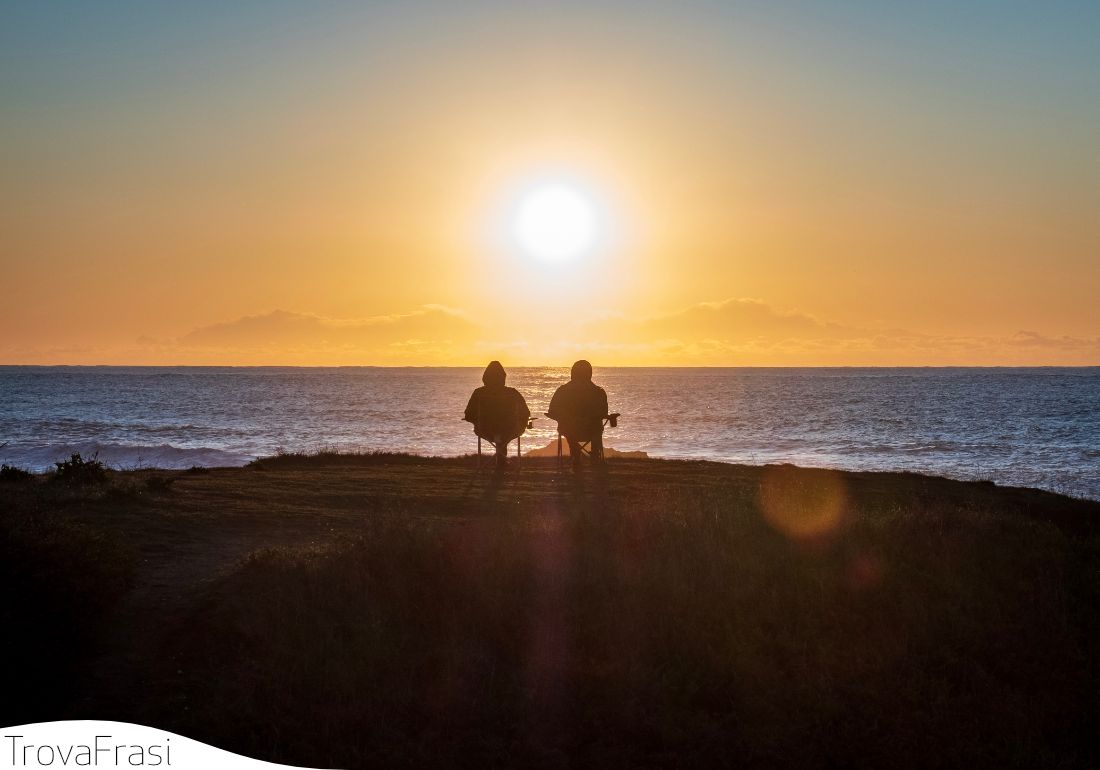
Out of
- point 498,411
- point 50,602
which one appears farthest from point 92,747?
point 498,411

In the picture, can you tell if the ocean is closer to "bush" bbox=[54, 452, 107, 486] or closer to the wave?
the wave

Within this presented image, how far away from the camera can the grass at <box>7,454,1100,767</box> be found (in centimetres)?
745

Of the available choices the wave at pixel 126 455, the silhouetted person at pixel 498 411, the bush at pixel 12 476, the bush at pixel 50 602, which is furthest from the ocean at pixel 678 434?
the bush at pixel 50 602

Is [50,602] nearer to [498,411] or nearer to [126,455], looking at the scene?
[498,411]

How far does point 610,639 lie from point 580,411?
31.7ft

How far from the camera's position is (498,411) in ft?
60.1

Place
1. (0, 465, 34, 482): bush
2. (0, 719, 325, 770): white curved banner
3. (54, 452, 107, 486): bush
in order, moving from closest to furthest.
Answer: (0, 719, 325, 770): white curved banner
(54, 452, 107, 486): bush
(0, 465, 34, 482): bush

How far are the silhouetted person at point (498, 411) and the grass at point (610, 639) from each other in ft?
19.7

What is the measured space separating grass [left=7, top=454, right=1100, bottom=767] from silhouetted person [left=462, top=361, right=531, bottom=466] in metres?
6.01

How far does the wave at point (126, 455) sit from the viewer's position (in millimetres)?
33156

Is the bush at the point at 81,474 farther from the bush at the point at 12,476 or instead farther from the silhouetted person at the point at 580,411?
the silhouetted person at the point at 580,411

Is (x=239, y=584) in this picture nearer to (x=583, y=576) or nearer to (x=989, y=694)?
(x=583, y=576)

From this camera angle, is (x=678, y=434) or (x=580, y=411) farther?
(x=678, y=434)

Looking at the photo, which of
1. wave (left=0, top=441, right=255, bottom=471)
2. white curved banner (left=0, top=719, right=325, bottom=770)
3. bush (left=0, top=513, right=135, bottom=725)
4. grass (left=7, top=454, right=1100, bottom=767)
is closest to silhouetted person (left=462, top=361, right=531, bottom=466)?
grass (left=7, top=454, right=1100, bottom=767)
